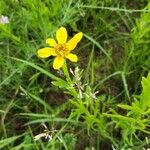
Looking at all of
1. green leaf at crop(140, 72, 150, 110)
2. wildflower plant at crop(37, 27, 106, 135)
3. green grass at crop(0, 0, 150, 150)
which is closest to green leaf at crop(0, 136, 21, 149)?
green grass at crop(0, 0, 150, 150)

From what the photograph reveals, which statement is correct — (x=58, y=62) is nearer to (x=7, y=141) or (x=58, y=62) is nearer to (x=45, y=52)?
(x=45, y=52)

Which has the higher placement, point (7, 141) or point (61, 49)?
point (61, 49)

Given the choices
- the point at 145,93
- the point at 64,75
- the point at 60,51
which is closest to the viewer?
the point at 145,93

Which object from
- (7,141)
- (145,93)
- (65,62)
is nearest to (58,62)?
(65,62)

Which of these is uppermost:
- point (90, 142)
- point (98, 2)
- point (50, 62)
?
point (98, 2)

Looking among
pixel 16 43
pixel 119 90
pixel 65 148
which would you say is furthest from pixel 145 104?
pixel 16 43

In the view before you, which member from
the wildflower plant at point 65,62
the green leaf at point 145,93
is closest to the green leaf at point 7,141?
the wildflower plant at point 65,62

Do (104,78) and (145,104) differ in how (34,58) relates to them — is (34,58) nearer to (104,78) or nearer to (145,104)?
(104,78)

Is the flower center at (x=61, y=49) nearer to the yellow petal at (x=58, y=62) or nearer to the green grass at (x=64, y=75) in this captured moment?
the yellow petal at (x=58, y=62)
